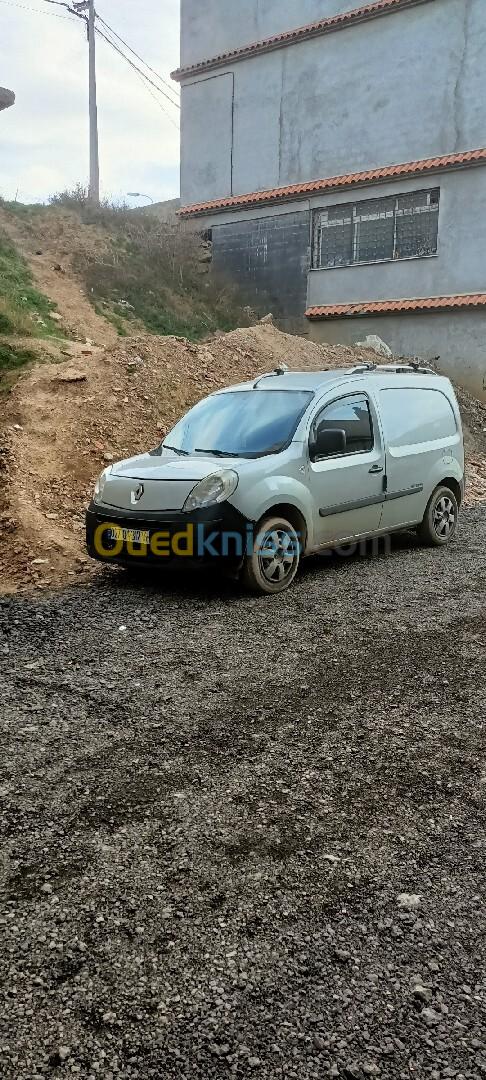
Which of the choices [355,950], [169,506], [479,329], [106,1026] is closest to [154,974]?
Answer: [106,1026]

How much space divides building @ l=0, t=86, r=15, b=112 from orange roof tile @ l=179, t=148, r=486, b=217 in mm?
10232

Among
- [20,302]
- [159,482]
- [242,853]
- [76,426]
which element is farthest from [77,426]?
[242,853]

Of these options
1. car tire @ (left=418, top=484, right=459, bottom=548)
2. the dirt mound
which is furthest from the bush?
car tire @ (left=418, top=484, right=459, bottom=548)

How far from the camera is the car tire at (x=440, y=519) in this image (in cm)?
845

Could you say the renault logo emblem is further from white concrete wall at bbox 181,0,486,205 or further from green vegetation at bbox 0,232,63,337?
white concrete wall at bbox 181,0,486,205

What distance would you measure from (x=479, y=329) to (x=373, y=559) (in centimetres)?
1252

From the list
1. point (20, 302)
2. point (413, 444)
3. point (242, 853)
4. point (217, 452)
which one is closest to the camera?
point (242, 853)

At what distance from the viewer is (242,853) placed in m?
2.95

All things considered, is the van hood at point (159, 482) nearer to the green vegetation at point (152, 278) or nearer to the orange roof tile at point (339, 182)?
the green vegetation at point (152, 278)

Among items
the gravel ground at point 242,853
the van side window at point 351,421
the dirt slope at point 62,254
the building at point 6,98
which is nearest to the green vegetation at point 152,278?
the dirt slope at point 62,254

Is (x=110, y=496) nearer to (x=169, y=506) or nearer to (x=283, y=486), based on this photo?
(x=169, y=506)

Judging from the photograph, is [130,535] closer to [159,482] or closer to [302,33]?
[159,482]

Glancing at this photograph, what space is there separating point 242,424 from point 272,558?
1402 millimetres

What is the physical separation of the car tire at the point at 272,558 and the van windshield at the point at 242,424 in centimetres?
67
